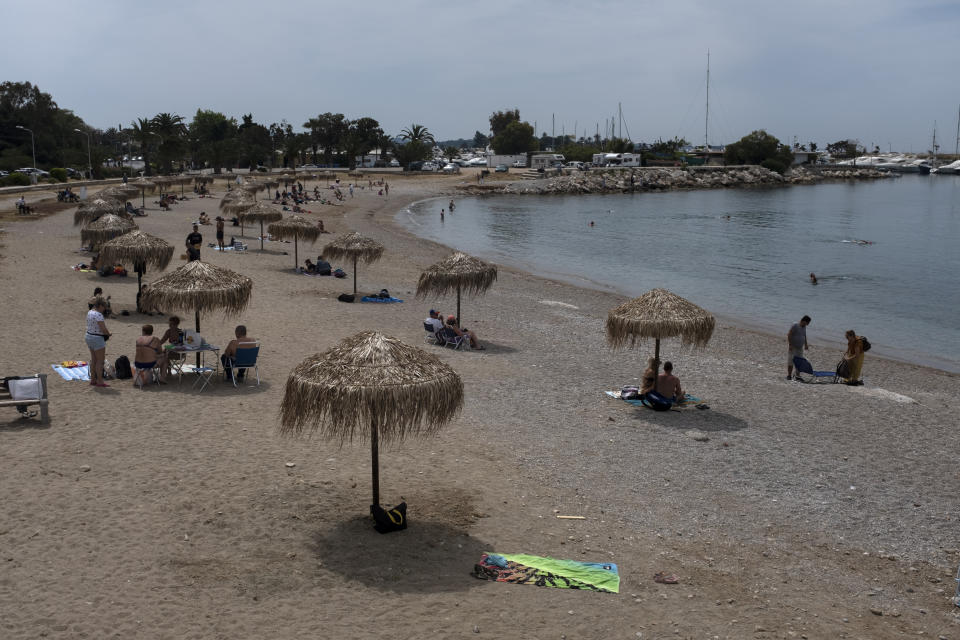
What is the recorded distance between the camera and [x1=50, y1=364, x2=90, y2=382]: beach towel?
469 inches

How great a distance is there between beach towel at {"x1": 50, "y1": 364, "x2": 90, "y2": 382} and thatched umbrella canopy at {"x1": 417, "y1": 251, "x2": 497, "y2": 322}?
283 inches

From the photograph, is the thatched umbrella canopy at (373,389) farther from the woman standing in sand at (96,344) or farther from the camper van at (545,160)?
the camper van at (545,160)

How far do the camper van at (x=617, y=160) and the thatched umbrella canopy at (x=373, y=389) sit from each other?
127840mm

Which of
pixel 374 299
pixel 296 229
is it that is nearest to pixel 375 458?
pixel 374 299

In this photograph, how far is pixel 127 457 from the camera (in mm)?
9047

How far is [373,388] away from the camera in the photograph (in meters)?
6.98

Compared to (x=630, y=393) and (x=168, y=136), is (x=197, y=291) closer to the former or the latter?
(x=630, y=393)

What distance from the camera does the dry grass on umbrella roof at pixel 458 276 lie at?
55.9 ft

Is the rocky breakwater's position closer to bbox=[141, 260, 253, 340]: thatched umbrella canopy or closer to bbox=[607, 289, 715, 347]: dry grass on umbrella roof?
bbox=[607, 289, 715, 347]: dry grass on umbrella roof

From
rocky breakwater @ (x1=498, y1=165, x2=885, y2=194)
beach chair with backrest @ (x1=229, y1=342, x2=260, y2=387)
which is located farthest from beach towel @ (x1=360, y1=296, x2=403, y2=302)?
rocky breakwater @ (x1=498, y1=165, x2=885, y2=194)

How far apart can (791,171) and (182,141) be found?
104 meters

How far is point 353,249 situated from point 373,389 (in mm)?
15108

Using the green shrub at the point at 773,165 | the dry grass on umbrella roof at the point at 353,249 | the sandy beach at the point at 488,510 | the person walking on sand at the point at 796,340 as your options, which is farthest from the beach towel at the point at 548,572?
the green shrub at the point at 773,165

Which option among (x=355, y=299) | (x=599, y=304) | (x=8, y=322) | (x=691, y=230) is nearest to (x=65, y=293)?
(x=8, y=322)
